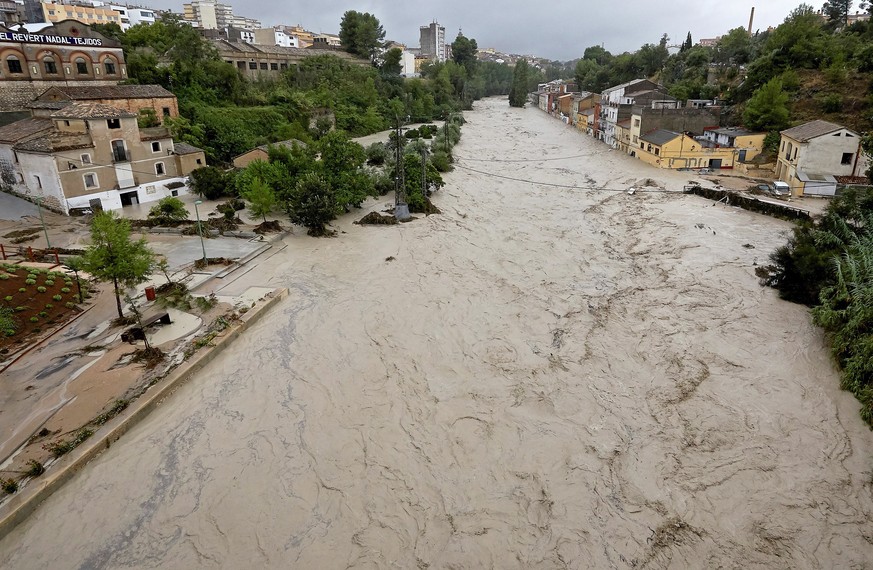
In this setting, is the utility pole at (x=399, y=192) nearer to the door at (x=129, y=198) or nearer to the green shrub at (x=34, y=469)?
the door at (x=129, y=198)

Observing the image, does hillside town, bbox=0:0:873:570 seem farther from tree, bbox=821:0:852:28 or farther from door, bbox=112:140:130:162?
tree, bbox=821:0:852:28

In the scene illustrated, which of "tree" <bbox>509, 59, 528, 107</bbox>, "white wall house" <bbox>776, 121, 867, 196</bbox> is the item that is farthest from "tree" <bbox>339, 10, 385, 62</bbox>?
"white wall house" <bbox>776, 121, 867, 196</bbox>

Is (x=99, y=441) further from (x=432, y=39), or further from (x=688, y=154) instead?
(x=432, y=39)

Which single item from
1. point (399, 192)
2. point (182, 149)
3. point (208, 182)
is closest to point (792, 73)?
point (399, 192)

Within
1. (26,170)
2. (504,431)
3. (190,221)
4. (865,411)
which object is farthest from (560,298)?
(26,170)

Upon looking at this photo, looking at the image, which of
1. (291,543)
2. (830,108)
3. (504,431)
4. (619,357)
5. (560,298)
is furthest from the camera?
(830,108)

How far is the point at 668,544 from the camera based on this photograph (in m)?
8.47

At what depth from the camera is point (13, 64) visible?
3134 centimetres

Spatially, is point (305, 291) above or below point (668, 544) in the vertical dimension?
above

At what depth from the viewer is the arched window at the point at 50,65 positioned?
32.6 m

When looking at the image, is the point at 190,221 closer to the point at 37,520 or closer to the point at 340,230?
the point at 340,230

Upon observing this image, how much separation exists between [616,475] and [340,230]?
1771 centimetres

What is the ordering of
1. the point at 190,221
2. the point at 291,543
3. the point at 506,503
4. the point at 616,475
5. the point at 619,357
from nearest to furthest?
the point at 291,543
the point at 506,503
the point at 616,475
the point at 619,357
the point at 190,221

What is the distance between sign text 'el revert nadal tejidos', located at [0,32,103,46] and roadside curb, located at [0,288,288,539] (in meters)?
30.9
